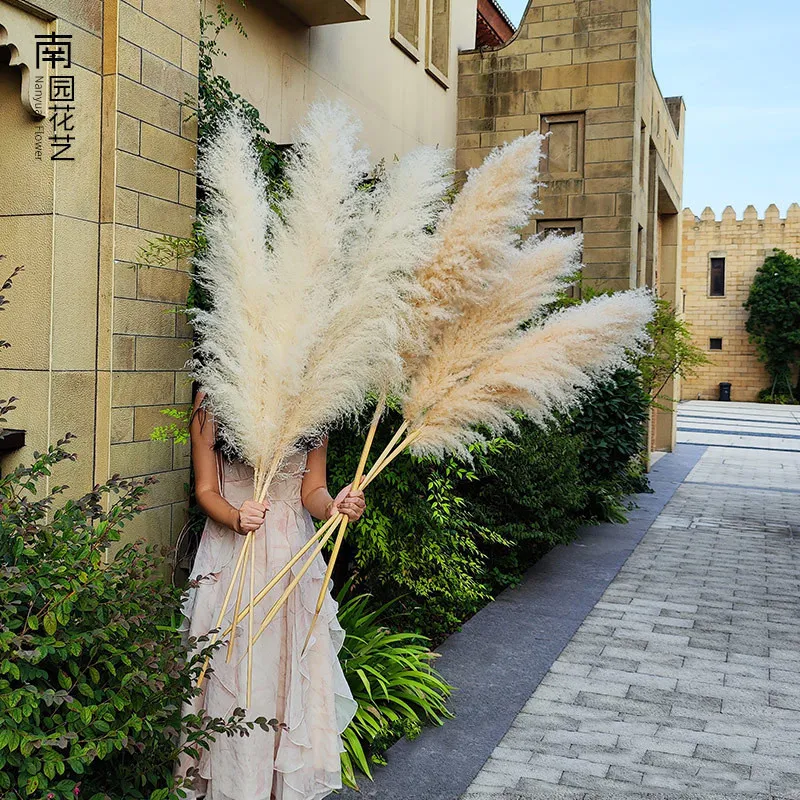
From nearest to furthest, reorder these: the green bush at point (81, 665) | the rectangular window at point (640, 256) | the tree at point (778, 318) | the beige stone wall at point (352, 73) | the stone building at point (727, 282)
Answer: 1. the green bush at point (81, 665)
2. the beige stone wall at point (352, 73)
3. the rectangular window at point (640, 256)
4. the tree at point (778, 318)
5. the stone building at point (727, 282)

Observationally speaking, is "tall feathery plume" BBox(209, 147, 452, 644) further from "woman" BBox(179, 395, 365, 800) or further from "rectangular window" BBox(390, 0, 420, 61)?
"rectangular window" BBox(390, 0, 420, 61)

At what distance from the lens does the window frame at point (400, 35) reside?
839 cm

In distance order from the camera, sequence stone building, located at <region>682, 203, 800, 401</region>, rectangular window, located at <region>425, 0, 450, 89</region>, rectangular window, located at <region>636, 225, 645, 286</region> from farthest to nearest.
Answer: stone building, located at <region>682, 203, 800, 401</region> → rectangular window, located at <region>636, 225, 645, 286</region> → rectangular window, located at <region>425, 0, 450, 89</region>

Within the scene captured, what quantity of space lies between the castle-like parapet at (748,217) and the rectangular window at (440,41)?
31195mm

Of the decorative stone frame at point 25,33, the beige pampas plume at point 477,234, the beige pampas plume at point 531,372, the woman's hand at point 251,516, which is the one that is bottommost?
the woman's hand at point 251,516

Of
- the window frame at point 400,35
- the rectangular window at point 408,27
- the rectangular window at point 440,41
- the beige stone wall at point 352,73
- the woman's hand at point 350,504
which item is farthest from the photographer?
the rectangular window at point 440,41

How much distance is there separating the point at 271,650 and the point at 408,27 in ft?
25.1

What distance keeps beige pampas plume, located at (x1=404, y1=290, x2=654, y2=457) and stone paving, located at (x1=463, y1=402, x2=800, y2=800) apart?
5.40ft

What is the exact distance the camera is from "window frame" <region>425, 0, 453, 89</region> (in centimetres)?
955

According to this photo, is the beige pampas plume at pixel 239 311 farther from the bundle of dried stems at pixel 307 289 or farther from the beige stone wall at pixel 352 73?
the beige stone wall at pixel 352 73

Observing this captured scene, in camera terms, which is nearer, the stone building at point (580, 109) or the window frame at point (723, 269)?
the stone building at point (580, 109)

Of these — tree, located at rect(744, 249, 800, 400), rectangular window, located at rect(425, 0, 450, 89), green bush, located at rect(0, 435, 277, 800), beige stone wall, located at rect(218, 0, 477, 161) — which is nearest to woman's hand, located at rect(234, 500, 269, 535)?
green bush, located at rect(0, 435, 277, 800)

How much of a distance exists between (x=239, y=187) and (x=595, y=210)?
28.9 feet

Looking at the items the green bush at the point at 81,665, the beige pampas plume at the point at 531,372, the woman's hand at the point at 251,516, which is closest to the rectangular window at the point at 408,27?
the beige pampas plume at the point at 531,372
